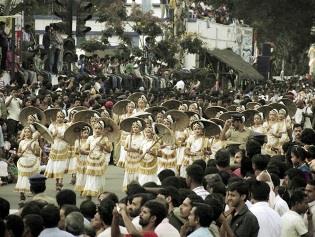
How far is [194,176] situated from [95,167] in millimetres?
8546

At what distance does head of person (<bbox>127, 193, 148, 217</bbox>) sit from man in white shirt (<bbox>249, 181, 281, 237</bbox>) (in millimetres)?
1288

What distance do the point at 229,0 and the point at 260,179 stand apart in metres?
14.2

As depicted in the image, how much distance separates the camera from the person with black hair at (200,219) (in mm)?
12273

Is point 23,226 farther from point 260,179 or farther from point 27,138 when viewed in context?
point 27,138

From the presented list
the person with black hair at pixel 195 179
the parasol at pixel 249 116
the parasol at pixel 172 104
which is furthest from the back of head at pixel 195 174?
the parasol at pixel 172 104

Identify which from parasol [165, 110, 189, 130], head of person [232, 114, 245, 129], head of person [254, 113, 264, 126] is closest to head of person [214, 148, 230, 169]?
head of person [232, 114, 245, 129]

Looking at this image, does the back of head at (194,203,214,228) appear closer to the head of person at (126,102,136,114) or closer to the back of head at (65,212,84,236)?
the back of head at (65,212,84,236)

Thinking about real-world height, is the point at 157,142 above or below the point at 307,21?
below

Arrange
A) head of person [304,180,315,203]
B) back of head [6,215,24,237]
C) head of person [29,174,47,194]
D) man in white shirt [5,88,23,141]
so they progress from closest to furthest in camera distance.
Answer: back of head [6,215,24,237] < head of person [304,180,315,203] < head of person [29,174,47,194] < man in white shirt [5,88,23,141]

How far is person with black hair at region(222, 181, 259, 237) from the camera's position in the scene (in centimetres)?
1325

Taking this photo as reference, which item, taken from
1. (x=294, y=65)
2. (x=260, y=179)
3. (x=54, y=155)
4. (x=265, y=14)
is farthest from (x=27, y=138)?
(x=294, y=65)

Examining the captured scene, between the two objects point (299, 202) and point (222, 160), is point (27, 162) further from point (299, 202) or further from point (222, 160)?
point (299, 202)

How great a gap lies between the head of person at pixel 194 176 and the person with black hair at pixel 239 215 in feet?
4.41

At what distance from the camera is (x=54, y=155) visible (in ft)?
84.0
